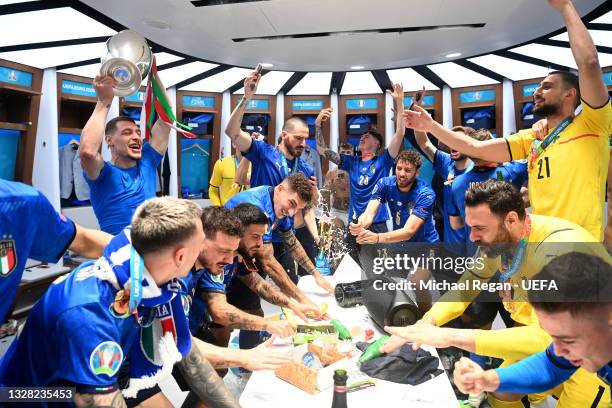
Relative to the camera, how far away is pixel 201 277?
1853mm

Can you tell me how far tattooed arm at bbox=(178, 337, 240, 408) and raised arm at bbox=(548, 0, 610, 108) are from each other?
184 cm

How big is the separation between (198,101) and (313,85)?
2054mm

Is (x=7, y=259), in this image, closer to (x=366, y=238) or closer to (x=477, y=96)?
(x=366, y=238)

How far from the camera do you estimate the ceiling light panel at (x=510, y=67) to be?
5531 mm

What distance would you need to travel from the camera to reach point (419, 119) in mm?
2221

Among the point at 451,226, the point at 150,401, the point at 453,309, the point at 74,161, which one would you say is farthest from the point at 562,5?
the point at 74,161

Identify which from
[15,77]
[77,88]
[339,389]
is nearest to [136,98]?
[77,88]

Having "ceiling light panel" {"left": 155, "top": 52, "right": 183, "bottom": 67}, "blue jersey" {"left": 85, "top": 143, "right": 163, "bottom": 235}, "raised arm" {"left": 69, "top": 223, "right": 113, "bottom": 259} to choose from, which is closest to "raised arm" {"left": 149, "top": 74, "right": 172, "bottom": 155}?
"blue jersey" {"left": 85, "top": 143, "right": 163, "bottom": 235}

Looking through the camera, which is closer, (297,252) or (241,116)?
(297,252)

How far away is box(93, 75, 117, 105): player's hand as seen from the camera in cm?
187

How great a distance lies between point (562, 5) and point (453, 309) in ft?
4.52

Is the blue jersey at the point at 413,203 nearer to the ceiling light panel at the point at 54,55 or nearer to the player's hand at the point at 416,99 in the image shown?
the player's hand at the point at 416,99

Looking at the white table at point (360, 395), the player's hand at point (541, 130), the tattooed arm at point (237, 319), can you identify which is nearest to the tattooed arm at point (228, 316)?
the tattooed arm at point (237, 319)

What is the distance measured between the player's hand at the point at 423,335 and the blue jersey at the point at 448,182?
1.63 metres
